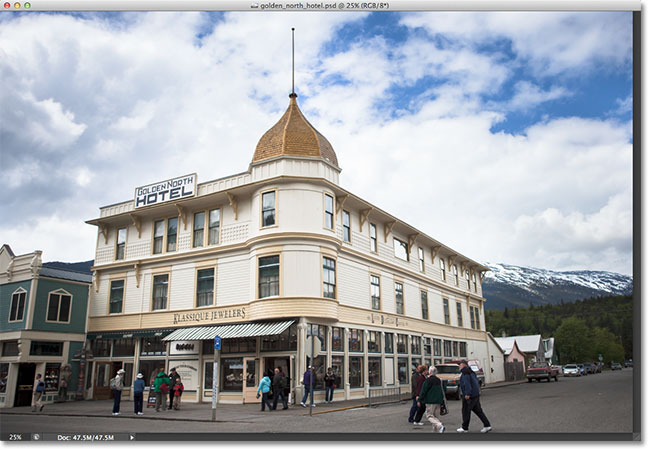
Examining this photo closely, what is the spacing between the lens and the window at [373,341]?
27.5m

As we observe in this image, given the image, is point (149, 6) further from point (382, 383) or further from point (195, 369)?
point (382, 383)

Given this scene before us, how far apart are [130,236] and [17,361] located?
8.72 metres

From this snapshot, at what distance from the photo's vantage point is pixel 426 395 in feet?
43.3

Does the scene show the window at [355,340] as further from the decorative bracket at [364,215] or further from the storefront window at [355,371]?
the decorative bracket at [364,215]

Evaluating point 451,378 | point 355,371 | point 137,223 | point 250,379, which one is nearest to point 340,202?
point 355,371

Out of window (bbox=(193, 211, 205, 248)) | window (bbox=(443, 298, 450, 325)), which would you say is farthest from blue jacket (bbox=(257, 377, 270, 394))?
window (bbox=(443, 298, 450, 325))

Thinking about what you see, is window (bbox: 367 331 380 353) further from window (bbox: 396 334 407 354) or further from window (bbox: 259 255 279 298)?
window (bbox: 259 255 279 298)

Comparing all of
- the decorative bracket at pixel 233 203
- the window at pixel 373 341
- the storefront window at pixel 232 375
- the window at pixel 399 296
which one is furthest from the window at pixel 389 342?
the decorative bracket at pixel 233 203

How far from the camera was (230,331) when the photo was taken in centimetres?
2394

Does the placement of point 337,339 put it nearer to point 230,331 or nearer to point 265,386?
point 230,331

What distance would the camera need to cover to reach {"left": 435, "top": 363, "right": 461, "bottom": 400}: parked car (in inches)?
955

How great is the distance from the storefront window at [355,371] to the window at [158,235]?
12.5 m

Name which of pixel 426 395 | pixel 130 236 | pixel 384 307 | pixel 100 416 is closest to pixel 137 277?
pixel 130 236

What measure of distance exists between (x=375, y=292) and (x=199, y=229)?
10.4m
